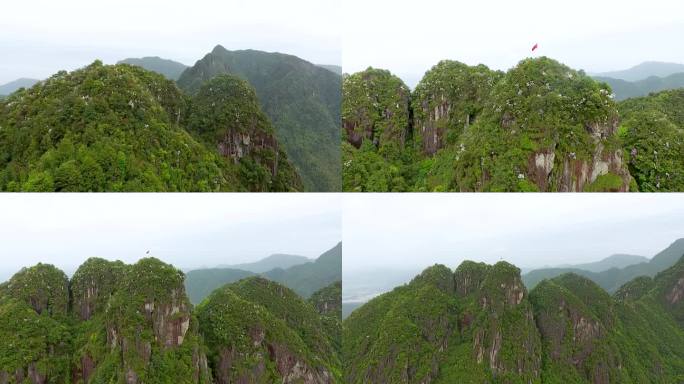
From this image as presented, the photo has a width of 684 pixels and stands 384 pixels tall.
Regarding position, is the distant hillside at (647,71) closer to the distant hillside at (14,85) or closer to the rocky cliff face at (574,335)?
the rocky cliff face at (574,335)

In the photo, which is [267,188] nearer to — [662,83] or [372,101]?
[372,101]

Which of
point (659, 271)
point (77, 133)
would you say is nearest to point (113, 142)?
point (77, 133)

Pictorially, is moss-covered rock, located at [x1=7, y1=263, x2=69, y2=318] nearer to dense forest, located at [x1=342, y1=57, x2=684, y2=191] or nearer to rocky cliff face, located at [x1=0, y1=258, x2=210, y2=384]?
rocky cliff face, located at [x1=0, y1=258, x2=210, y2=384]

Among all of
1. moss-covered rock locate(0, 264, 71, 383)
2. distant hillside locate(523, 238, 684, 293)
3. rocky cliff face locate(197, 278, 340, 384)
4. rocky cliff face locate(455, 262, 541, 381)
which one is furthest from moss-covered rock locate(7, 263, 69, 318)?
distant hillside locate(523, 238, 684, 293)

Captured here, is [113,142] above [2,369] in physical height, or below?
above

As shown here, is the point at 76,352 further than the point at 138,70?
No

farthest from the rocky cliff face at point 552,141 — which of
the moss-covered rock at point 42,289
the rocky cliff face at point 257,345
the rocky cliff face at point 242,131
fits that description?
the moss-covered rock at point 42,289
